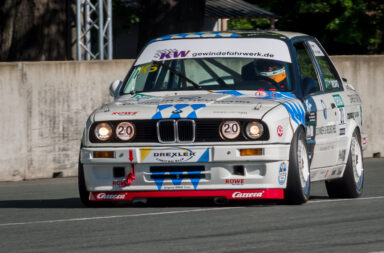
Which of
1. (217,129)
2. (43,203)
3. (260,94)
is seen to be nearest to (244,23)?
(43,203)

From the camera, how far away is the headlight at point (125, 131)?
32.2 feet

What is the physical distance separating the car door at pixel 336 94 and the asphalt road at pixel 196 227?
1.77ft

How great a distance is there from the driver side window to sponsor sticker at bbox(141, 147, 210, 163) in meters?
1.47

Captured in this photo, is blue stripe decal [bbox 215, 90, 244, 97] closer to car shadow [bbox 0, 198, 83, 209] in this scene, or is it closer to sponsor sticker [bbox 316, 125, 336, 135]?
sponsor sticker [bbox 316, 125, 336, 135]

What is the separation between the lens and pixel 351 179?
11.3m

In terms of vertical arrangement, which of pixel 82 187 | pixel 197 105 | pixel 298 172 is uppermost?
pixel 197 105

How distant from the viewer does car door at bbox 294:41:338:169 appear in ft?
34.4

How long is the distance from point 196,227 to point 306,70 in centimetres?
316

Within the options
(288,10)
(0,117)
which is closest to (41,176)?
(0,117)

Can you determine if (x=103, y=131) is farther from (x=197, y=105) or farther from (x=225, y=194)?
(x=225, y=194)

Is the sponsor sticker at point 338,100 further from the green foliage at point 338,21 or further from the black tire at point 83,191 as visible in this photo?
the green foliage at point 338,21

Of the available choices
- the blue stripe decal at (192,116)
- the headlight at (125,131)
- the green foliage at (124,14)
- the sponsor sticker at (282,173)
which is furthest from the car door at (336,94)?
the green foliage at (124,14)

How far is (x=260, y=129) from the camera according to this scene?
9609mm

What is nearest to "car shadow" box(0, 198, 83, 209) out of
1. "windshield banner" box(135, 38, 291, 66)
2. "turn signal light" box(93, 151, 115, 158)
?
"turn signal light" box(93, 151, 115, 158)
